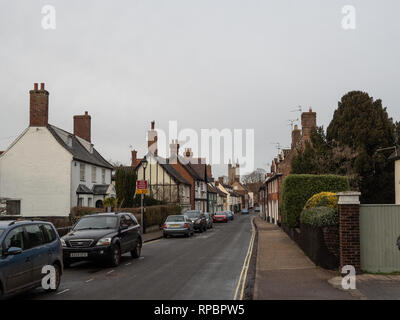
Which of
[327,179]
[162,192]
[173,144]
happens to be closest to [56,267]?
[327,179]

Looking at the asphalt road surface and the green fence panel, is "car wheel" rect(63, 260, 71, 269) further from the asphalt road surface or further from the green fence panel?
the green fence panel

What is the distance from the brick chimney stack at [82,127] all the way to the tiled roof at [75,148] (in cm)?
188

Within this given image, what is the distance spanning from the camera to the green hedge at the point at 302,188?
22.1m

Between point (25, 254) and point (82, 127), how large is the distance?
35.0 m

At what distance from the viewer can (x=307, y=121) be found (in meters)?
37.7

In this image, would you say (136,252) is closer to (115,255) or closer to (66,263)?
(115,255)

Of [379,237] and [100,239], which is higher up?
[379,237]

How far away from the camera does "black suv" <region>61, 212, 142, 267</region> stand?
13.0 meters

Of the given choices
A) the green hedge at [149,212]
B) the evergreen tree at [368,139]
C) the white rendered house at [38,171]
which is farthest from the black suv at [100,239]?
the evergreen tree at [368,139]

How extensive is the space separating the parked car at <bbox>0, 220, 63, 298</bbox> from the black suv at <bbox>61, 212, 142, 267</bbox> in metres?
3.05

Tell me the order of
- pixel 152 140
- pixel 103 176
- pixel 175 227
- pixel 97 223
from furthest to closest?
1. pixel 152 140
2. pixel 103 176
3. pixel 175 227
4. pixel 97 223

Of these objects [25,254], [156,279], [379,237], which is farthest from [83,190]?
[379,237]

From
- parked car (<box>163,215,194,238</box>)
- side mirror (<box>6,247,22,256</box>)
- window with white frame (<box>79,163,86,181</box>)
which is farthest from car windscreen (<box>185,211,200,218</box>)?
side mirror (<box>6,247,22,256</box>)
